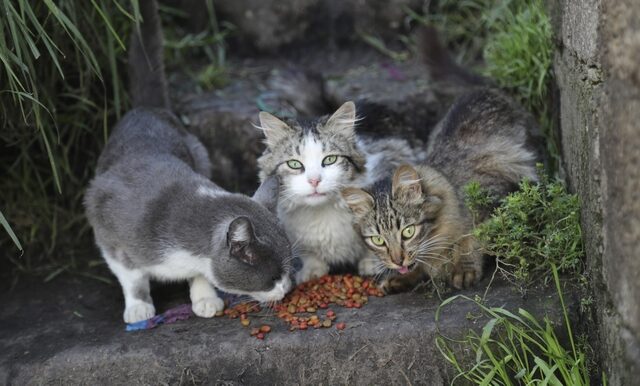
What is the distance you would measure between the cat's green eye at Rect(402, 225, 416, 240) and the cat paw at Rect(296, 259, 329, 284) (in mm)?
690

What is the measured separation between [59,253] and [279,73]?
2.00 metres

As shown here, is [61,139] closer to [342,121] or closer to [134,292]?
[134,292]

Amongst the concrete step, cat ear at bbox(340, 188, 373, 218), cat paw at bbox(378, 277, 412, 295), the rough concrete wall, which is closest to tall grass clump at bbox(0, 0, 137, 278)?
the concrete step

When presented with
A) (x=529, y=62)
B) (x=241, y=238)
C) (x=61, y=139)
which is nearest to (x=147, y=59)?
(x=61, y=139)

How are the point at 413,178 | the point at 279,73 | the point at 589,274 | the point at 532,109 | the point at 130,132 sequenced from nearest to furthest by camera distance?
the point at 589,274 → the point at 413,178 → the point at 130,132 → the point at 532,109 → the point at 279,73

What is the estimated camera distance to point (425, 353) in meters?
3.51

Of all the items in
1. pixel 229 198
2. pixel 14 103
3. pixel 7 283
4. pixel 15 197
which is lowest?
pixel 7 283

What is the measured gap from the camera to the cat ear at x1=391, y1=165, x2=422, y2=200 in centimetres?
374

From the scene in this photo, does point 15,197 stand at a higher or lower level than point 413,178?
lower

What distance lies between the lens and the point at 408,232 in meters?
3.82

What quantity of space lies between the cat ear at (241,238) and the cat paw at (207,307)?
43 centimetres

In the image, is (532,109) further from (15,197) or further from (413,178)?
(15,197)

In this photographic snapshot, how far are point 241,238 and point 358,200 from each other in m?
0.64

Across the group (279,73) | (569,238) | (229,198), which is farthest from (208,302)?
(279,73)
